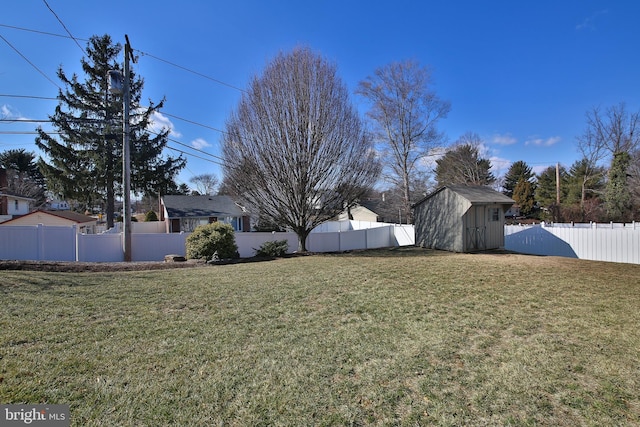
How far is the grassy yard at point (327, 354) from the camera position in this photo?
7.22 ft

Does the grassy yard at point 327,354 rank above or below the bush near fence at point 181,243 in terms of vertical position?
below

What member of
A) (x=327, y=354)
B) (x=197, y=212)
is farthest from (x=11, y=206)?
(x=327, y=354)

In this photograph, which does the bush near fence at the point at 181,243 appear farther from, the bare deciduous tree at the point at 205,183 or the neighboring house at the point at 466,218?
the bare deciduous tree at the point at 205,183

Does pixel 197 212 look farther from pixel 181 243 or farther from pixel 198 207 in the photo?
pixel 181 243

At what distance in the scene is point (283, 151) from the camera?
37.9ft

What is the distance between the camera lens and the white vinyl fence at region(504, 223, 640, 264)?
9.86 meters

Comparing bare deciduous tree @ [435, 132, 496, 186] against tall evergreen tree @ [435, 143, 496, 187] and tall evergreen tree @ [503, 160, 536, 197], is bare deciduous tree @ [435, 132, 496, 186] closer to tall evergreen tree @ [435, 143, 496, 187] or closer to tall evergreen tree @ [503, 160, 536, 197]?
tall evergreen tree @ [435, 143, 496, 187]

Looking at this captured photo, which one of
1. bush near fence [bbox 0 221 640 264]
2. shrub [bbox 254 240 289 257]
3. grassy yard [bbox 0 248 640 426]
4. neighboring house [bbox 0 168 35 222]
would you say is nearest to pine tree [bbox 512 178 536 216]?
bush near fence [bbox 0 221 640 264]

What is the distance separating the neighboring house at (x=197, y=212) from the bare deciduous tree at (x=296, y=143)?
11.1m

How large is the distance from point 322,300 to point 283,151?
25.3ft

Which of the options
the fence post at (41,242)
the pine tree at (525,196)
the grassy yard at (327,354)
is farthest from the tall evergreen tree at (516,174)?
the fence post at (41,242)

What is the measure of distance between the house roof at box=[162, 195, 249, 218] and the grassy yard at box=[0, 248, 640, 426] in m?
18.1

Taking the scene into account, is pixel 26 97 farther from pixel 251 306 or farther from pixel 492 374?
pixel 492 374

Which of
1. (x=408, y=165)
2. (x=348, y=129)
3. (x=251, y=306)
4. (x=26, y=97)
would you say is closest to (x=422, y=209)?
(x=348, y=129)
